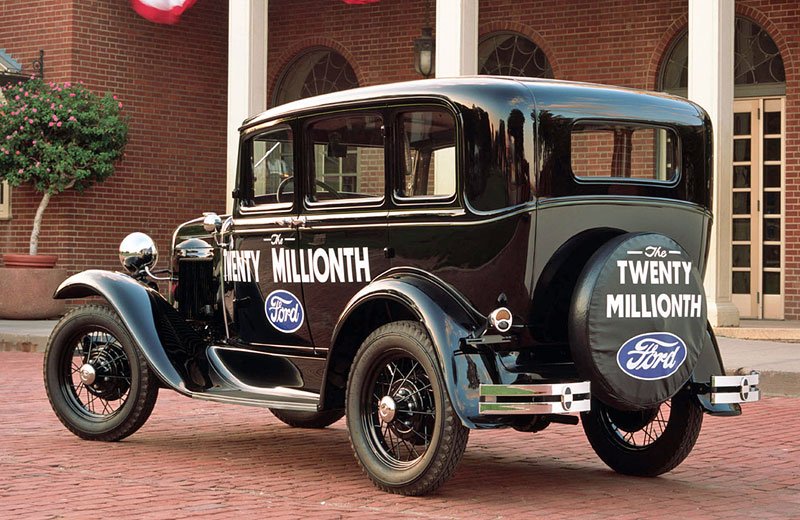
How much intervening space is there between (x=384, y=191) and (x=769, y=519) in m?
2.30

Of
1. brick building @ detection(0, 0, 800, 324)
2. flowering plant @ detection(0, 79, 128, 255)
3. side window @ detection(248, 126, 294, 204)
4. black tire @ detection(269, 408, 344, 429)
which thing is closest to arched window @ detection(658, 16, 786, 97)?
brick building @ detection(0, 0, 800, 324)

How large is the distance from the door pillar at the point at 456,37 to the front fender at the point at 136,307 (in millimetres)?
7591

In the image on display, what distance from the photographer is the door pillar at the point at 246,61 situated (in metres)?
16.1

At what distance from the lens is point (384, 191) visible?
6402 millimetres

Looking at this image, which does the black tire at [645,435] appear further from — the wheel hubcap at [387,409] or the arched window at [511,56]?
the arched window at [511,56]

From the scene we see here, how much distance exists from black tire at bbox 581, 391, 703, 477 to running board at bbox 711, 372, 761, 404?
0.54 ft

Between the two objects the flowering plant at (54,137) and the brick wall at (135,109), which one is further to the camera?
the brick wall at (135,109)

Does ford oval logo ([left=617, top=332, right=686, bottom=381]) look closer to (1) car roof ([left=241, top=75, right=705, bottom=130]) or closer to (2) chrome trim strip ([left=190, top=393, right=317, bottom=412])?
(1) car roof ([left=241, top=75, right=705, bottom=130])

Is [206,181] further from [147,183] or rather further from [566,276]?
[566,276]

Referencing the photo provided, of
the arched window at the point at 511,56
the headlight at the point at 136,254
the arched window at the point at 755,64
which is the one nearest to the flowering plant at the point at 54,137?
the arched window at the point at 511,56

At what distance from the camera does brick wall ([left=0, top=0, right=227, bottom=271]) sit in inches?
720

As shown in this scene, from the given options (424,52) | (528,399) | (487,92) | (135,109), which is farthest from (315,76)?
(528,399)

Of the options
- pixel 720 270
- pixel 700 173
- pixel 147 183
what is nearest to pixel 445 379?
pixel 700 173

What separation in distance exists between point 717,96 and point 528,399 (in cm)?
881
